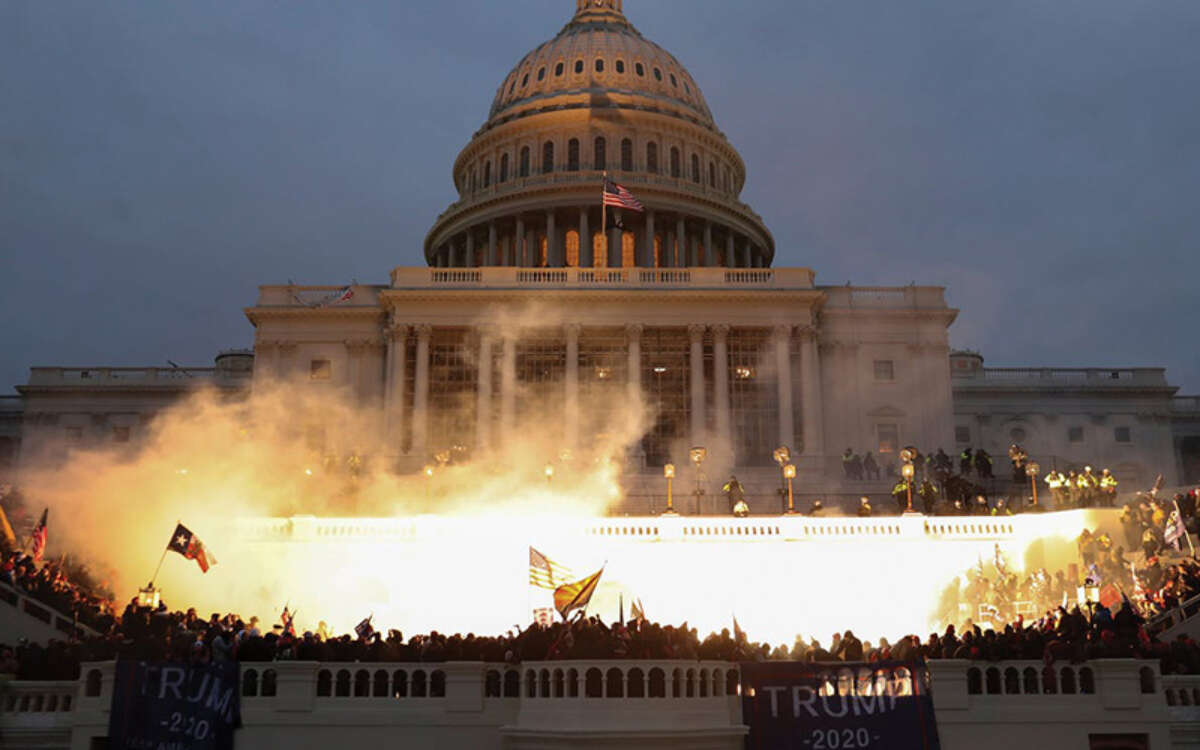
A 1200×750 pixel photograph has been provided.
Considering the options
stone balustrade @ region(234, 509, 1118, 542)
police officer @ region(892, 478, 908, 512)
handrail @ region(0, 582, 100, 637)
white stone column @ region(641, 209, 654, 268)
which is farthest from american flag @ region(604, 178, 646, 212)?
handrail @ region(0, 582, 100, 637)

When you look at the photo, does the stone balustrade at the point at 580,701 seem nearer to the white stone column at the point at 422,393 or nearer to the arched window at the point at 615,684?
the arched window at the point at 615,684

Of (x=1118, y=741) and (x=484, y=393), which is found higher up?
(x=484, y=393)

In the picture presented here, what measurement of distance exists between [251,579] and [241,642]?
14054 millimetres

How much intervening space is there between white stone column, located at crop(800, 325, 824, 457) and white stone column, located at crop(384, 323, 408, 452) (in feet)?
59.6

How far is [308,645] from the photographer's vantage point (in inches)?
770

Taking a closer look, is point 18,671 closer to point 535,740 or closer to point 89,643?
point 89,643

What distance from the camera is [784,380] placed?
5322 centimetres

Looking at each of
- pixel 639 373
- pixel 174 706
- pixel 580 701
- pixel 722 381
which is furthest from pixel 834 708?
pixel 639 373

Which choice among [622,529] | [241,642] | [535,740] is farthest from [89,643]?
[622,529]

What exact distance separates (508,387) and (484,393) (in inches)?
43.7

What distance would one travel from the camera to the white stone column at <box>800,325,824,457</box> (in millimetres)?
52500

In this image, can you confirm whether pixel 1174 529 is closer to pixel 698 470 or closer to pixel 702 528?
pixel 702 528

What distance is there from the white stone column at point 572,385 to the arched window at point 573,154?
26.9 meters

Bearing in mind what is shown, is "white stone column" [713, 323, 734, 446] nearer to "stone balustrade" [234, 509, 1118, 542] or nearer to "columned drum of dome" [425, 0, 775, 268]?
"columned drum of dome" [425, 0, 775, 268]
